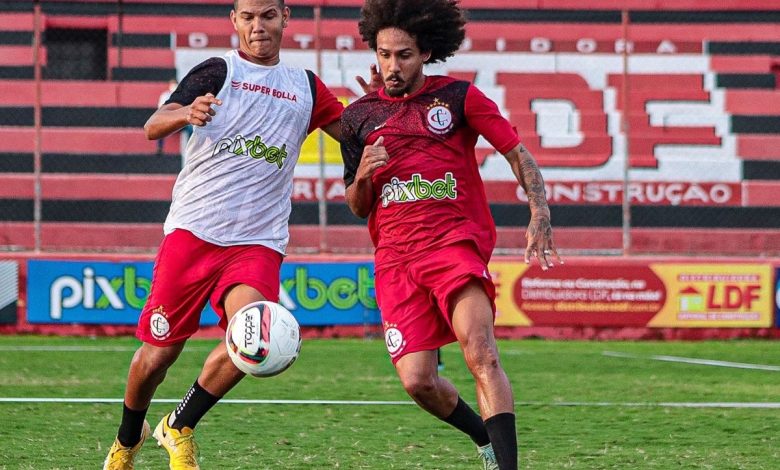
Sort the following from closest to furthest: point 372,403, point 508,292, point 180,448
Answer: point 180,448 → point 372,403 → point 508,292

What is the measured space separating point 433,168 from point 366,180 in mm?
284

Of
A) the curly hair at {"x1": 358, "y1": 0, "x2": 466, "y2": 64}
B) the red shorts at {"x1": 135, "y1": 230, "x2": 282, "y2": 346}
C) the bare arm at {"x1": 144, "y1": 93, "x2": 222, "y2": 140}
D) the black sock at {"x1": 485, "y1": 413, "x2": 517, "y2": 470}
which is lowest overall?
the black sock at {"x1": 485, "y1": 413, "x2": 517, "y2": 470}

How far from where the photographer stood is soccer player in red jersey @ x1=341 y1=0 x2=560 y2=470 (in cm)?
504

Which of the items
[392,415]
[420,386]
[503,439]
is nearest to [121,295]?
[392,415]

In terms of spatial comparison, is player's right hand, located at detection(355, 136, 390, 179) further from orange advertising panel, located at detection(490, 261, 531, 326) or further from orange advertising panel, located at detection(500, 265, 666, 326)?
orange advertising panel, located at detection(500, 265, 666, 326)

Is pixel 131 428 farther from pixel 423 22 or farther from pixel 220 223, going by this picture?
→ pixel 423 22

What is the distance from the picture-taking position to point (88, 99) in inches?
755

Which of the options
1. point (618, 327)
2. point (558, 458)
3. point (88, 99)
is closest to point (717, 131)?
point (618, 327)

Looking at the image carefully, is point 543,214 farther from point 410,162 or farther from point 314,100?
point 314,100

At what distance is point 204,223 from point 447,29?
1347 mm

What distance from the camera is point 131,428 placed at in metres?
5.46

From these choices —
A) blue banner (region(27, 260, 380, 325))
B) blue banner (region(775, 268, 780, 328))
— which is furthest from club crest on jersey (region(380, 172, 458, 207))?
blue banner (region(775, 268, 780, 328))

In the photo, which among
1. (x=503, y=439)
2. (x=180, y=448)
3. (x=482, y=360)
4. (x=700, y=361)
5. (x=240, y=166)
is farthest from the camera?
(x=700, y=361)

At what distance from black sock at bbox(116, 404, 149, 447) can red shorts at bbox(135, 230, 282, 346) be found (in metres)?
0.35
